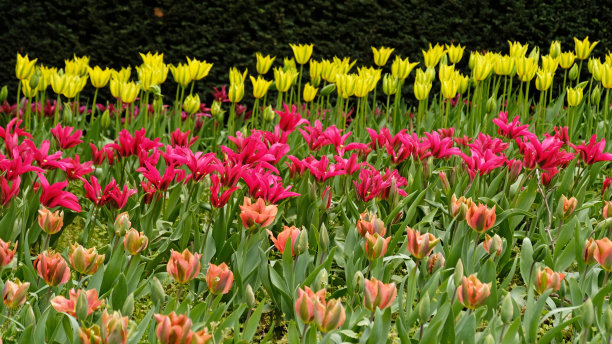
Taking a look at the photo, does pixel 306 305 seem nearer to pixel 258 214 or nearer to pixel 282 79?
pixel 258 214

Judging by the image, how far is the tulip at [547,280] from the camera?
2074 mm

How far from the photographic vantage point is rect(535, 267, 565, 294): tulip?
207cm

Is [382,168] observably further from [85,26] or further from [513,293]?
[85,26]

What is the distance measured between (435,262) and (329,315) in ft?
2.12

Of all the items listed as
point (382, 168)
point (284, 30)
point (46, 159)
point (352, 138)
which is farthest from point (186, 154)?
point (284, 30)

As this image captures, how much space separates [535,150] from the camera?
287 centimetres

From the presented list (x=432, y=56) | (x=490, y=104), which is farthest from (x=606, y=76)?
(x=432, y=56)

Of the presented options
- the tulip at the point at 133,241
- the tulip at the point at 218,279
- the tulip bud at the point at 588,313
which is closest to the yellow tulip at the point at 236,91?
the tulip at the point at 133,241

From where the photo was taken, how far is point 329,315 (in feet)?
5.75

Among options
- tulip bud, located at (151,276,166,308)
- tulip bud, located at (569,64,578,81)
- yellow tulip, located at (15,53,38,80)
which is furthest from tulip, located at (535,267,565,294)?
yellow tulip, located at (15,53,38,80)

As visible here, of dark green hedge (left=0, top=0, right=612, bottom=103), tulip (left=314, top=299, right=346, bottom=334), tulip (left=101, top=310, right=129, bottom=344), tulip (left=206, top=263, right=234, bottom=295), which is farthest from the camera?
dark green hedge (left=0, top=0, right=612, bottom=103)

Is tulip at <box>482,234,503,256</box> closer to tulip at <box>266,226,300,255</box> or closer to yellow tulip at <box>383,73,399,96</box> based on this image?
tulip at <box>266,226,300,255</box>

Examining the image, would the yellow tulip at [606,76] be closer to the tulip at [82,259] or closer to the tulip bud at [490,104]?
the tulip bud at [490,104]

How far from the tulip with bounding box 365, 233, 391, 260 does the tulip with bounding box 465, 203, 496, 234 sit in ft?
0.95
